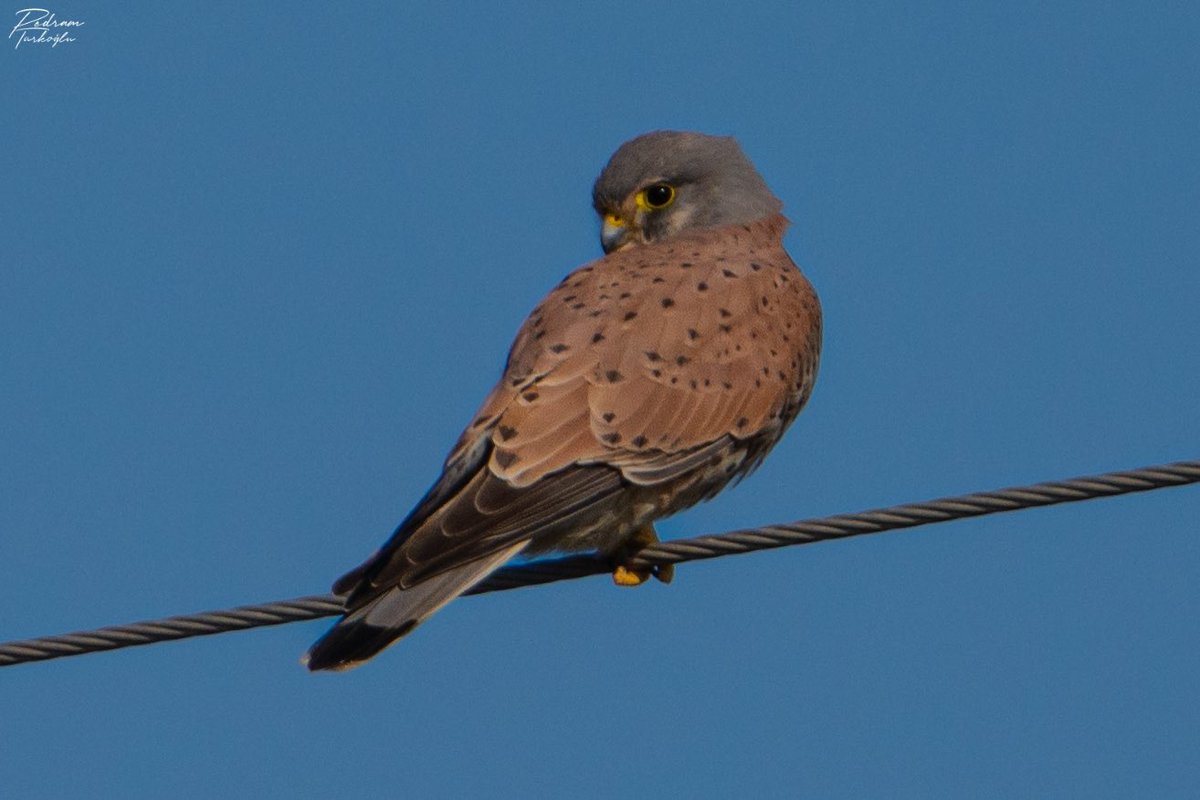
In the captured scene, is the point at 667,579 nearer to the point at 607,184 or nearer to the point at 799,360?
the point at 799,360

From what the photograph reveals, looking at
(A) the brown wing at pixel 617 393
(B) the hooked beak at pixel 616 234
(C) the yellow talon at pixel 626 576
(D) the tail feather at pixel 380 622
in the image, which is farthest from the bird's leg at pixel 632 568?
(B) the hooked beak at pixel 616 234

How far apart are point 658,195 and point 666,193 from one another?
26 mm

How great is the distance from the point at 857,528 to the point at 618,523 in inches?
40.9

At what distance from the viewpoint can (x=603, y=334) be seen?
4.93 meters

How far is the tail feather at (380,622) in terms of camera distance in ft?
13.5

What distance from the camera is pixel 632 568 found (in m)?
4.89

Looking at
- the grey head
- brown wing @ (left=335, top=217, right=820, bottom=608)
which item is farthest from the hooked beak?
brown wing @ (left=335, top=217, right=820, bottom=608)

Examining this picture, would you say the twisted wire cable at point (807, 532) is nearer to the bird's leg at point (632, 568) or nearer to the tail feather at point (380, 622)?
the tail feather at point (380, 622)

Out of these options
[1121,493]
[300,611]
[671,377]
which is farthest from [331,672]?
[1121,493]

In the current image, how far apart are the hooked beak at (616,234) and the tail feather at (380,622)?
187cm

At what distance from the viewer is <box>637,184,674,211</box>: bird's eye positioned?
5.89m

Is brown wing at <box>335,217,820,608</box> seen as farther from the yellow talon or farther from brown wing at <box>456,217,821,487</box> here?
the yellow talon

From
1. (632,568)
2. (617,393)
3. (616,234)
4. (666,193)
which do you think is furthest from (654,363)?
(666,193)

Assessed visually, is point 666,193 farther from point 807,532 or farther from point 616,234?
point 807,532
